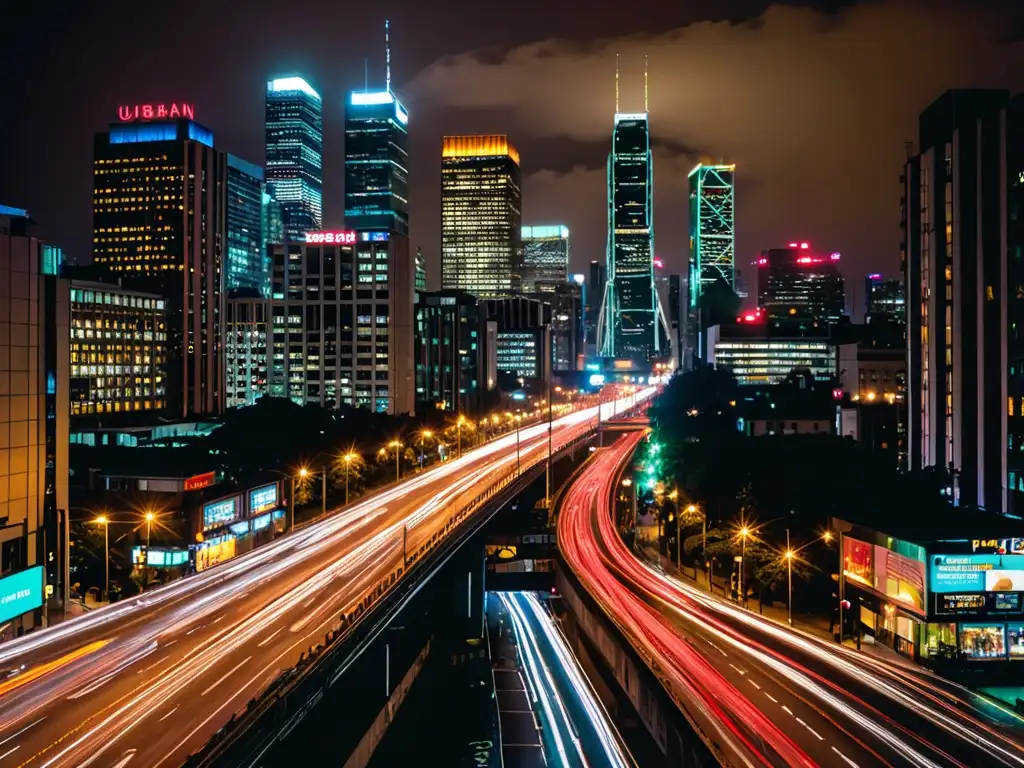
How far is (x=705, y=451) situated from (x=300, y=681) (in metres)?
50.3

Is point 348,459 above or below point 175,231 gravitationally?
below

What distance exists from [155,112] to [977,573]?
157 m

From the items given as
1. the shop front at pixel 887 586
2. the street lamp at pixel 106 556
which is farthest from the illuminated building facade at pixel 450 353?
the shop front at pixel 887 586

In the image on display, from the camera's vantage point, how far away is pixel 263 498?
56.2 meters

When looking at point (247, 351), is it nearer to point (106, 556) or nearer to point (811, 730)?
point (106, 556)

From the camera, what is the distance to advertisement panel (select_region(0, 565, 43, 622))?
112 ft

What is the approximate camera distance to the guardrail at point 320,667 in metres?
21.3

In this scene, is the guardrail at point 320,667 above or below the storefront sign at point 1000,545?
below

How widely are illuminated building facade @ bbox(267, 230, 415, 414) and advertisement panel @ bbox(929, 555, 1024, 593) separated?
101531 mm

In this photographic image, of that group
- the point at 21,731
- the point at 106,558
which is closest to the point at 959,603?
the point at 21,731

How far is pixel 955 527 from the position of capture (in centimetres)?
4247

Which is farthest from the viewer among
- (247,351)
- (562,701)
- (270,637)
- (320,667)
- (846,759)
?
(247,351)

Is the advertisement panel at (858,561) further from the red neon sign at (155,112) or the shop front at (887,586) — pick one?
the red neon sign at (155,112)

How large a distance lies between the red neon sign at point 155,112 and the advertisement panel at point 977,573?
6009 inches
